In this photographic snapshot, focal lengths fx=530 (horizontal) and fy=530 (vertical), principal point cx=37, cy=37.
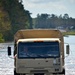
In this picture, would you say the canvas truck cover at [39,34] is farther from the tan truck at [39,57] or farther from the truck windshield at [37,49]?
the truck windshield at [37,49]

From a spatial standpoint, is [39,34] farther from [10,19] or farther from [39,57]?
[10,19]

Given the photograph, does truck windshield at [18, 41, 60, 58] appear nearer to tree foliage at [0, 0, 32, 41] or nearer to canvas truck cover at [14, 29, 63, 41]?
canvas truck cover at [14, 29, 63, 41]

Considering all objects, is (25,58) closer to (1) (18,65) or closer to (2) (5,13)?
(1) (18,65)

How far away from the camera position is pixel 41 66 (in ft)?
88.1

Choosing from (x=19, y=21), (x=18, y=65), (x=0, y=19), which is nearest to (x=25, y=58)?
(x=18, y=65)

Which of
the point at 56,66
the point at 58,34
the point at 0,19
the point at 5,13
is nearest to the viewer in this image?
the point at 56,66

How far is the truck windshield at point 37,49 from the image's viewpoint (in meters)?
27.1

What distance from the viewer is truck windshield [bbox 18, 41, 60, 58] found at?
2714 centimetres

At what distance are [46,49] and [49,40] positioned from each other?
1.61 ft

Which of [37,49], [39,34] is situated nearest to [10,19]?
[39,34]

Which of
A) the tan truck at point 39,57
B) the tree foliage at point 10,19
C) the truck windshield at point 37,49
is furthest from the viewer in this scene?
the tree foliage at point 10,19

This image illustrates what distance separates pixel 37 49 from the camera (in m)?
27.3

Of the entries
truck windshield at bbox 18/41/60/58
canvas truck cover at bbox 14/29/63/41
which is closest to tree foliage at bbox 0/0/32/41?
canvas truck cover at bbox 14/29/63/41

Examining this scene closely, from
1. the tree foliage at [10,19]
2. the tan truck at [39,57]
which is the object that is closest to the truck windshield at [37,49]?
the tan truck at [39,57]
